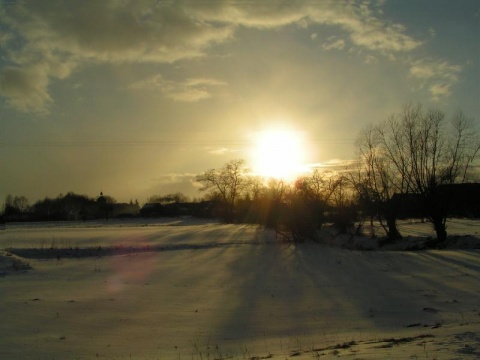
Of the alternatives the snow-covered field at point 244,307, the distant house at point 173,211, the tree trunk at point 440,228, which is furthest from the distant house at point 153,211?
the snow-covered field at point 244,307

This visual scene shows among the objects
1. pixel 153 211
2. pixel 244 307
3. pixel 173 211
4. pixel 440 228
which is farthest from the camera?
pixel 173 211

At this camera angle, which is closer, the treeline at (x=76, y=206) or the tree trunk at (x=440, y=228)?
the tree trunk at (x=440, y=228)

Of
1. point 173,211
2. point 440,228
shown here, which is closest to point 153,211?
point 173,211

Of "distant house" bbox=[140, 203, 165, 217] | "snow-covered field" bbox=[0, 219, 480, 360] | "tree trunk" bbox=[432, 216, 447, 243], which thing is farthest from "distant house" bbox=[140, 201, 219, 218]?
"snow-covered field" bbox=[0, 219, 480, 360]

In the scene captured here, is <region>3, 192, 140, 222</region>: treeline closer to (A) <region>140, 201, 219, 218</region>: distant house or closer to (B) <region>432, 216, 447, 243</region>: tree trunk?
(A) <region>140, 201, 219, 218</region>: distant house

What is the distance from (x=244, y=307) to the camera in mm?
14438

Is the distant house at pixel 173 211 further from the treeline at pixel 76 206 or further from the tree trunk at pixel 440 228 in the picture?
the tree trunk at pixel 440 228

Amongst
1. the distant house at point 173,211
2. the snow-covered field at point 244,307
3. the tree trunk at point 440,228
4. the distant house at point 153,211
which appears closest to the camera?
the snow-covered field at point 244,307

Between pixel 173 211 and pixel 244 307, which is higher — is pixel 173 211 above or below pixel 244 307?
above

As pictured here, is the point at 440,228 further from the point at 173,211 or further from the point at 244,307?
the point at 173,211

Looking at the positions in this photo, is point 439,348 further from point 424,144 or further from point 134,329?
point 424,144

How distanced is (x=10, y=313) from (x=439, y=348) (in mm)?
11422

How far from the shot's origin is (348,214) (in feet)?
162

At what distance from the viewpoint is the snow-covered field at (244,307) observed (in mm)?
9609
